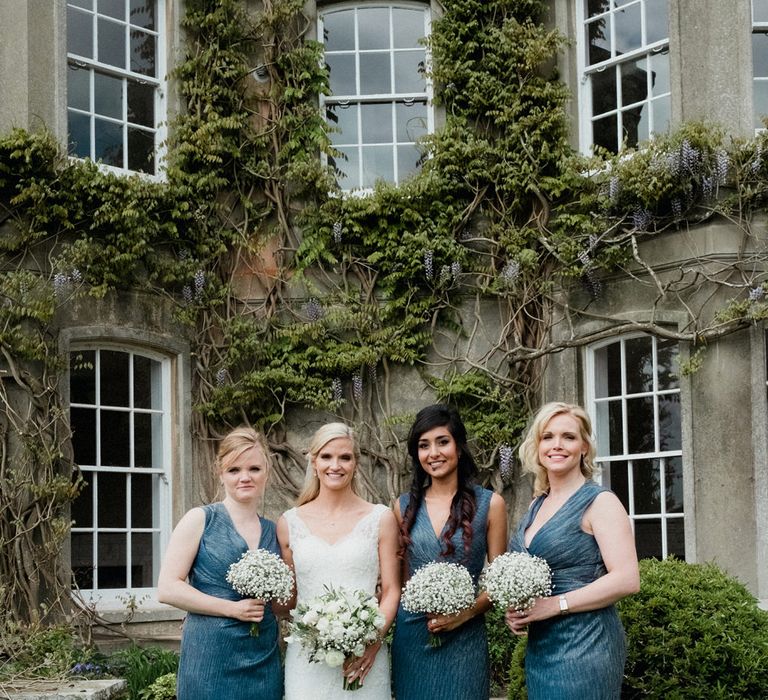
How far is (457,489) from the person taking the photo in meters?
5.18

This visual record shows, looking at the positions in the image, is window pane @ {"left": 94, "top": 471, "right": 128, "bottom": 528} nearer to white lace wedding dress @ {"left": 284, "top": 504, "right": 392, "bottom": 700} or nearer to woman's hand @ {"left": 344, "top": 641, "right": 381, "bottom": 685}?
white lace wedding dress @ {"left": 284, "top": 504, "right": 392, "bottom": 700}

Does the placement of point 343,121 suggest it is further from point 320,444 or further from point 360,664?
point 360,664

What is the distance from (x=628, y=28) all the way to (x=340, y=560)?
6.63 m

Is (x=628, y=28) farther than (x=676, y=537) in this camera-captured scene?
Yes

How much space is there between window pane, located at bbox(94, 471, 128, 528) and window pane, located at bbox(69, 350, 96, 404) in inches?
25.4

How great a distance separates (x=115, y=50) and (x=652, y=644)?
6817 mm

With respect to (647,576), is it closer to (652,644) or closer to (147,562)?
(652,644)

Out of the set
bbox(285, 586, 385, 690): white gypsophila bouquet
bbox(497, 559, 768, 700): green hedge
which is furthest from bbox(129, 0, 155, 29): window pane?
bbox(285, 586, 385, 690): white gypsophila bouquet

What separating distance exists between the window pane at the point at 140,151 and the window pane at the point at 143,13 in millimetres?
973

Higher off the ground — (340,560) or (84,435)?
(84,435)

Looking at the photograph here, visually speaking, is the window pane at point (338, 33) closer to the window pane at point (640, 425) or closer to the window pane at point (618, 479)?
the window pane at point (640, 425)

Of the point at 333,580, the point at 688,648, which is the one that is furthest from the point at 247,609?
the point at 688,648

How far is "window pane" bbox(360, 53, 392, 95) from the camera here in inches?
425

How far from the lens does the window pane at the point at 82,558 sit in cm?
942
